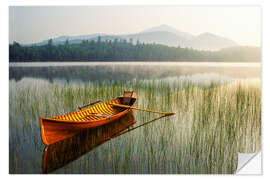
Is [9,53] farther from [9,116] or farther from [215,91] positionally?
[215,91]

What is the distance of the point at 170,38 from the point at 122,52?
773 millimetres

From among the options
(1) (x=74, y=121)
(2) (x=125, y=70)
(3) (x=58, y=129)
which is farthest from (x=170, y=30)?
(3) (x=58, y=129)

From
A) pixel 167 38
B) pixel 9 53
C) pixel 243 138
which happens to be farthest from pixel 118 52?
pixel 243 138

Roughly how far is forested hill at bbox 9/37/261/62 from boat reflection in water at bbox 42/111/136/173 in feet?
3.92

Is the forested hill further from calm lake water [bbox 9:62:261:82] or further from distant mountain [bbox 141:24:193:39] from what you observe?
distant mountain [bbox 141:24:193:39]

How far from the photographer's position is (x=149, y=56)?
336 centimetres

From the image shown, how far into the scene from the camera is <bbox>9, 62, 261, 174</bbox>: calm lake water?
9.24 ft

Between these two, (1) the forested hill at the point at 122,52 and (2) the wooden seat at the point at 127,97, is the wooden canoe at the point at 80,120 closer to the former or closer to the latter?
(2) the wooden seat at the point at 127,97

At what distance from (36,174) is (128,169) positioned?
1.19 m

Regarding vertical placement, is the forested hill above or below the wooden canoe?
above

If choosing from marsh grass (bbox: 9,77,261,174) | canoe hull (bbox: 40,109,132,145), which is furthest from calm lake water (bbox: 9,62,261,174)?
canoe hull (bbox: 40,109,132,145)

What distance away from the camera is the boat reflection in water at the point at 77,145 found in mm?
2793

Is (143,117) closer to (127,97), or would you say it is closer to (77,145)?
(127,97)
